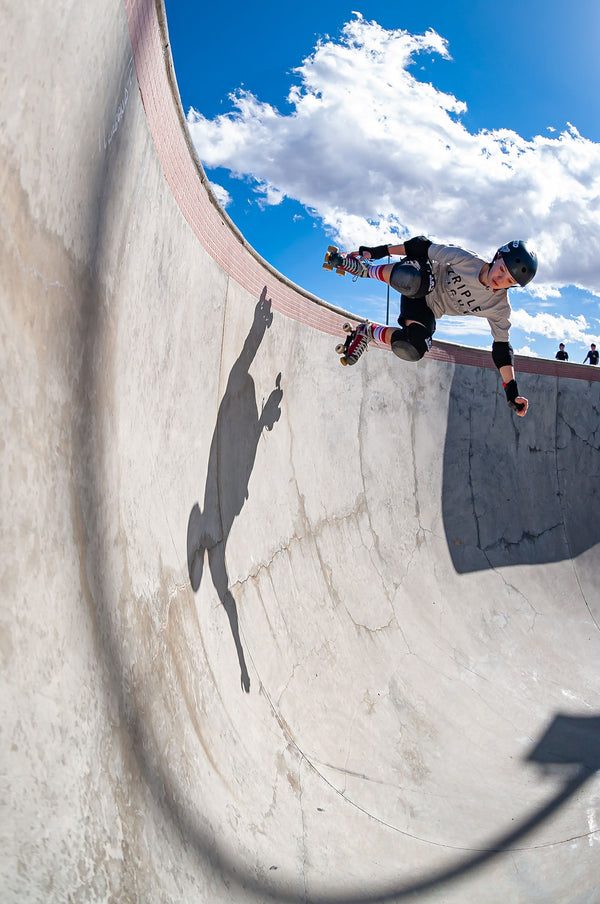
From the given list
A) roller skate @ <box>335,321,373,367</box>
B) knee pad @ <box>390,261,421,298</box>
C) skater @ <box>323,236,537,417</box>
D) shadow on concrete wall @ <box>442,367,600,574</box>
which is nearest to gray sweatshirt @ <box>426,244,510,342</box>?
skater @ <box>323,236,537,417</box>

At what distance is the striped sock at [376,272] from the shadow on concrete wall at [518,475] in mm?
2772

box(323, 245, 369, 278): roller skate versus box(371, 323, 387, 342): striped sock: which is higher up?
box(323, 245, 369, 278): roller skate

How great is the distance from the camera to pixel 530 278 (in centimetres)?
383

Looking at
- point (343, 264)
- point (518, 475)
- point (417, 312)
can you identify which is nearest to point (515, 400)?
point (417, 312)

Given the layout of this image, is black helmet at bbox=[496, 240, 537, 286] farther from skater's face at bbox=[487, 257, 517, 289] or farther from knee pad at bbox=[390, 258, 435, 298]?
knee pad at bbox=[390, 258, 435, 298]

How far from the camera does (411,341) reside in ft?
13.5

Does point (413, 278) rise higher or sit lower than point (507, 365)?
higher

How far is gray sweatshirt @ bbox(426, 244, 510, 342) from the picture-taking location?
4.14 meters

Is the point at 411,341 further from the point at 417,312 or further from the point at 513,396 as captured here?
the point at 513,396

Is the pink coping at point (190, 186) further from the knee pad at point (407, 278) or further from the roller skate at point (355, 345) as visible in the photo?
the knee pad at point (407, 278)

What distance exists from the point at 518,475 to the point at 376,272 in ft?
13.0

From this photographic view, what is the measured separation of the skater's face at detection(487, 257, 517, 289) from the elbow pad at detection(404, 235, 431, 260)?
61cm

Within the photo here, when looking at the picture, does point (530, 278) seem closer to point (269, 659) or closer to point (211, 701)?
point (269, 659)

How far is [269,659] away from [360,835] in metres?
1.07
